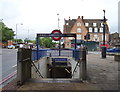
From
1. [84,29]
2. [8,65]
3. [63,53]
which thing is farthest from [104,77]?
[84,29]

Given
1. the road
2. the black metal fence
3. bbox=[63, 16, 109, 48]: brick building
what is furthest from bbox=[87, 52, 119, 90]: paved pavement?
bbox=[63, 16, 109, 48]: brick building

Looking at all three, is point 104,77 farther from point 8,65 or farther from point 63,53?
point 63,53

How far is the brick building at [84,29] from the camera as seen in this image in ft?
193

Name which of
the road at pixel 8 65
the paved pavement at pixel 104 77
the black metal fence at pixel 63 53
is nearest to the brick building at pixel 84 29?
the black metal fence at pixel 63 53

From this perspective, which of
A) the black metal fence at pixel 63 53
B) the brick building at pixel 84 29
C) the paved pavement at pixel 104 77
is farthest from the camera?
the brick building at pixel 84 29

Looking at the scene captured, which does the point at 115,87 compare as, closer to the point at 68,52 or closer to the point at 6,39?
the point at 68,52

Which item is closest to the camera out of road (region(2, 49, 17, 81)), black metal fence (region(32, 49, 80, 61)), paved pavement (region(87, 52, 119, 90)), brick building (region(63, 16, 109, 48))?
paved pavement (region(87, 52, 119, 90))

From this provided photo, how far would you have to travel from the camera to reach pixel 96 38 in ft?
197

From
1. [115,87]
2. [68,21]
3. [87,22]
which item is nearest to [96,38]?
[87,22]

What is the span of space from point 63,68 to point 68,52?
215 centimetres

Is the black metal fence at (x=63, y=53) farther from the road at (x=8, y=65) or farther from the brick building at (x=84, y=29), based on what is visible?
the brick building at (x=84, y=29)

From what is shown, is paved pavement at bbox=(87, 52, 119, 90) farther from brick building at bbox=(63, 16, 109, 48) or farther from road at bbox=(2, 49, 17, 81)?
brick building at bbox=(63, 16, 109, 48)

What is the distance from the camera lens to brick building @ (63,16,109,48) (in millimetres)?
58844

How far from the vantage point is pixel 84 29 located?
195 ft
